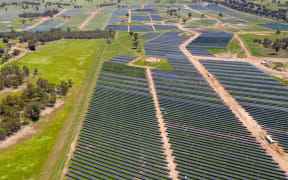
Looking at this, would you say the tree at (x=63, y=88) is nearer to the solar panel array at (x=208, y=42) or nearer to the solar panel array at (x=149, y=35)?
the solar panel array at (x=208, y=42)

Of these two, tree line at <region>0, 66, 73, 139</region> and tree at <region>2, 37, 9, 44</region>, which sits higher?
tree at <region>2, 37, 9, 44</region>

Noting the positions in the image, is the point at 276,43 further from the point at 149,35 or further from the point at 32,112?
the point at 32,112

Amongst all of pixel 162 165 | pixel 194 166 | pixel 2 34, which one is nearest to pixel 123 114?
pixel 162 165

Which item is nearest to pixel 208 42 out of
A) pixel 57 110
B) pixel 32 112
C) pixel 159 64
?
pixel 159 64

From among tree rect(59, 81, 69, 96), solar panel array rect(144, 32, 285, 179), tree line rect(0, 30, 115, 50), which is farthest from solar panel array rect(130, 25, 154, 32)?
tree rect(59, 81, 69, 96)

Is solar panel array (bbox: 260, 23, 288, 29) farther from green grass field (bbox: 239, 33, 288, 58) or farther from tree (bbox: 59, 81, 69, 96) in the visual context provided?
tree (bbox: 59, 81, 69, 96)

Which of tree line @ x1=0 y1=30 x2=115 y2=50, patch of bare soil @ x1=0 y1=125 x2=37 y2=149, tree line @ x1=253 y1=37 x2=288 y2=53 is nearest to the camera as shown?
patch of bare soil @ x1=0 y1=125 x2=37 y2=149
